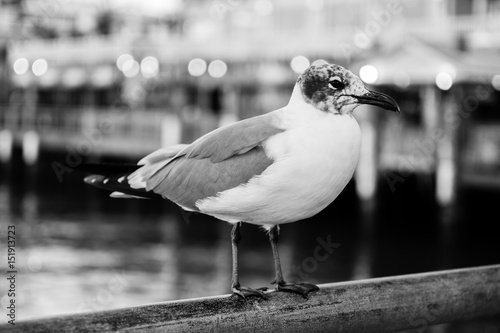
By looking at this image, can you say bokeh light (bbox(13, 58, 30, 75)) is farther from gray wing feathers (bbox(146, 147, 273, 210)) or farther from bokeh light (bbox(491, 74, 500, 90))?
gray wing feathers (bbox(146, 147, 273, 210))

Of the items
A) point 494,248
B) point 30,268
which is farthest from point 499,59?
point 30,268

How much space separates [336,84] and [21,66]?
119 ft

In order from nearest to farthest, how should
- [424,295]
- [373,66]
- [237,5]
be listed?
[424,295]
[373,66]
[237,5]

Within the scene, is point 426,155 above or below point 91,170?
below

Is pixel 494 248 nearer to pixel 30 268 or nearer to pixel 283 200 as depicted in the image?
pixel 30 268

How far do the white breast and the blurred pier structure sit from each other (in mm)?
7080

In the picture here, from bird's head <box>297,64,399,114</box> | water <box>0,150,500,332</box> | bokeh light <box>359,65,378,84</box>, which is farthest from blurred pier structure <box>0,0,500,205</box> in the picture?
bird's head <box>297,64,399,114</box>

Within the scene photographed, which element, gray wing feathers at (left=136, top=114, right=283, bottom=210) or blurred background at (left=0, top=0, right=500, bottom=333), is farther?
blurred background at (left=0, top=0, right=500, bottom=333)

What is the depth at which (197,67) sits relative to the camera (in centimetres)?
2356

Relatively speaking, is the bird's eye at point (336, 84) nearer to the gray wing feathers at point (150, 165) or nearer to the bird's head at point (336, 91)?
the bird's head at point (336, 91)

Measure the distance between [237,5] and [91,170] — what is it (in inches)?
A: 1089

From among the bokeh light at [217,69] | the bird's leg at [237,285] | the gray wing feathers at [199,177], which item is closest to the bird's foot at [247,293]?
the bird's leg at [237,285]

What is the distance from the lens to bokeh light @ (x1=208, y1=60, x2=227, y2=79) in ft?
76.3

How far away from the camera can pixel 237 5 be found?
29.5 meters
